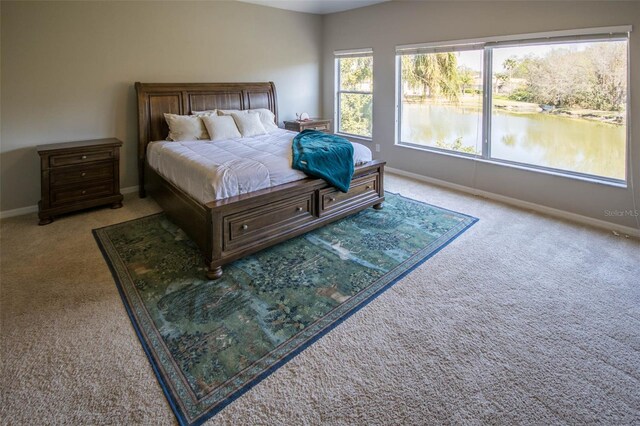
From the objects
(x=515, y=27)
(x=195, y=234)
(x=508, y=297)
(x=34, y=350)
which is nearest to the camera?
(x=34, y=350)

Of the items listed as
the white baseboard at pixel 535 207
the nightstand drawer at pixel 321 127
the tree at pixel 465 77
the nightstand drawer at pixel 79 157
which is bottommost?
the white baseboard at pixel 535 207

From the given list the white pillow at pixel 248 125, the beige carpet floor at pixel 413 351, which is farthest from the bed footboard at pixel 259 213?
the white pillow at pixel 248 125

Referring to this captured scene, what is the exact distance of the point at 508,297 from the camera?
2.49 meters

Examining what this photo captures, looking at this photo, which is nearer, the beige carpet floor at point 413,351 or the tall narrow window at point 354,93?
the beige carpet floor at point 413,351

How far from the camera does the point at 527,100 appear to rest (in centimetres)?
410

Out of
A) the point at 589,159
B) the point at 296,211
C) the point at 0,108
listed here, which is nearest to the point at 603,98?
the point at 589,159

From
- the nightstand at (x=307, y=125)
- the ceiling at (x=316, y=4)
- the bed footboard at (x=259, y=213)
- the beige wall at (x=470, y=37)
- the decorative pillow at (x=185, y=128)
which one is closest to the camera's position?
the bed footboard at (x=259, y=213)

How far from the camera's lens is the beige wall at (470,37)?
3.41 metres

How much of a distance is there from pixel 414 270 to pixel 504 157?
245 centimetres

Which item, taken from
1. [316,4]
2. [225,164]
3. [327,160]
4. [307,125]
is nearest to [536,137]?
[327,160]

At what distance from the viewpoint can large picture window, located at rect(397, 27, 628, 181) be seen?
3.52 metres

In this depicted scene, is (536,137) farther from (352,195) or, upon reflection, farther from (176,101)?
(176,101)

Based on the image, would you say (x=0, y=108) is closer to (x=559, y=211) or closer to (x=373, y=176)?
(x=373, y=176)

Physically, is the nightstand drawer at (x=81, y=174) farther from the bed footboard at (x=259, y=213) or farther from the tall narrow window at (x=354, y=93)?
the tall narrow window at (x=354, y=93)
